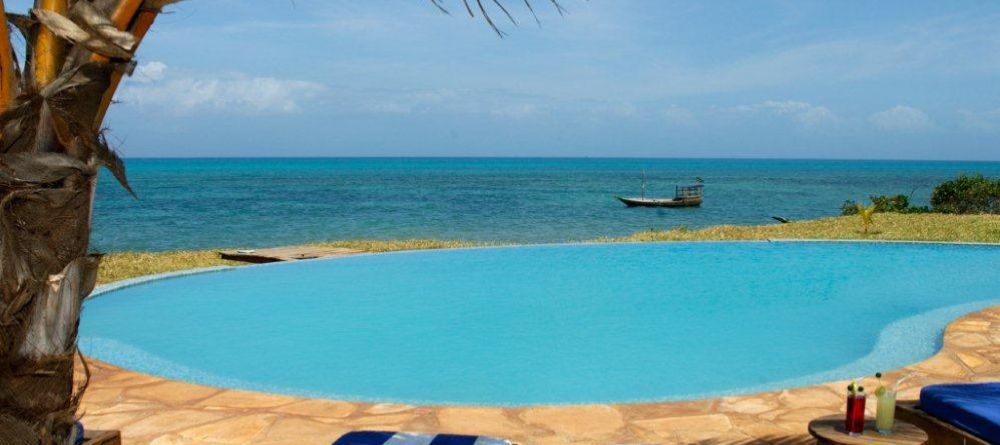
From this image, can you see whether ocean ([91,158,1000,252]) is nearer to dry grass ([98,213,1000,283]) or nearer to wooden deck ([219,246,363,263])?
dry grass ([98,213,1000,283])

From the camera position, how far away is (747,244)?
13.9 metres

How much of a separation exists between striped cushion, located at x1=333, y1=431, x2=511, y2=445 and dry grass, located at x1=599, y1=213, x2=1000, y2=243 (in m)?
11.8

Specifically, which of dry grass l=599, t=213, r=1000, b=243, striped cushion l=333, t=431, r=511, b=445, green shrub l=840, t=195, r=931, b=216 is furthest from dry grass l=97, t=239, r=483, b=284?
green shrub l=840, t=195, r=931, b=216

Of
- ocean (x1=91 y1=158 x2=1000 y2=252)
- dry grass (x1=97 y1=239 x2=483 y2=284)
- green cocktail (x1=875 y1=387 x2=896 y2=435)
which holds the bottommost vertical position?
ocean (x1=91 y1=158 x2=1000 y2=252)

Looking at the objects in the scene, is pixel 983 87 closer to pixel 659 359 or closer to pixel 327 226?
pixel 327 226

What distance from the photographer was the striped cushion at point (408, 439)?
128 inches

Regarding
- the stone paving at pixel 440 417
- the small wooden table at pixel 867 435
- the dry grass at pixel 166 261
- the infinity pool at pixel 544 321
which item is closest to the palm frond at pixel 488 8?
the small wooden table at pixel 867 435

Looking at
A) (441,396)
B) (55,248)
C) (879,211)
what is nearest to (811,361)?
(441,396)

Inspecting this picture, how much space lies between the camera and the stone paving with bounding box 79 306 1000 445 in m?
4.39

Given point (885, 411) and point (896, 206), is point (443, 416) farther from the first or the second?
point (896, 206)

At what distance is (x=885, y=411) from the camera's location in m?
3.35

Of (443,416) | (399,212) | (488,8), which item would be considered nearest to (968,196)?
(443,416)

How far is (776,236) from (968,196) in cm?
810

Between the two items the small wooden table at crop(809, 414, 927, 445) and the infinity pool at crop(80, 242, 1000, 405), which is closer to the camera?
the small wooden table at crop(809, 414, 927, 445)
